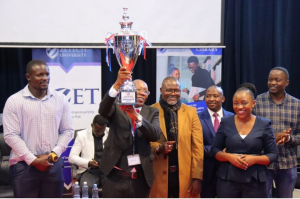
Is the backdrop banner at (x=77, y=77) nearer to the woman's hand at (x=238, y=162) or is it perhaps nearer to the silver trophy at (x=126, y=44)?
the silver trophy at (x=126, y=44)

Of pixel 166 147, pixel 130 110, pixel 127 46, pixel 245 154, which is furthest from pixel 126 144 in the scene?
pixel 245 154

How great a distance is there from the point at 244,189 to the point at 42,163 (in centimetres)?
154

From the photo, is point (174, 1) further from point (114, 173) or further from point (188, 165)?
point (114, 173)

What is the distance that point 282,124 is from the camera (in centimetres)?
370

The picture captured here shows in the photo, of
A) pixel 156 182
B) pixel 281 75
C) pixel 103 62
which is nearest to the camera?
pixel 156 182

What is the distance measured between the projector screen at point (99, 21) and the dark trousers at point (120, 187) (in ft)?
7.93

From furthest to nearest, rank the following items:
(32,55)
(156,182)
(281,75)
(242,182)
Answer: (32,55), (281,75), (156,182), (242,182)

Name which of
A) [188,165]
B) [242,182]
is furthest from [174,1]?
[242,182]

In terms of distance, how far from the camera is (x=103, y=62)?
5449 millimetres

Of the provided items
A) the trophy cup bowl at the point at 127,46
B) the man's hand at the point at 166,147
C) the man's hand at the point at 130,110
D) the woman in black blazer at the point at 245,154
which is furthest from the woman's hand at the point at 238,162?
the trophy cup bowl at the point at 127,46

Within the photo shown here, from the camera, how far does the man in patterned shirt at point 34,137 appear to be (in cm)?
316

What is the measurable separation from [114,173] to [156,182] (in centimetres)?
61

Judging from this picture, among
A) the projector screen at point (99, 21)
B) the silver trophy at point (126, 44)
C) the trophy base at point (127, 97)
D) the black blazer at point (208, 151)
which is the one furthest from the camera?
the projector screen at point (99, 21)

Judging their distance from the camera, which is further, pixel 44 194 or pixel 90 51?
pixel 90 51
